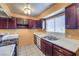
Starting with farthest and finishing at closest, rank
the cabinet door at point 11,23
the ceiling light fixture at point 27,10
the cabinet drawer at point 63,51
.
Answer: the cabinet door at point 11,23
the ceiling light fixture at point 27,10
the cabinet drawer at point 63,51

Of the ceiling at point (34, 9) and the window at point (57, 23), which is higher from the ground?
the ceiling at point (34, 9)

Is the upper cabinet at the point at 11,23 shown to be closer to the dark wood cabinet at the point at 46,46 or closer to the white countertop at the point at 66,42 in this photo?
the white countertop at the point at 66,42

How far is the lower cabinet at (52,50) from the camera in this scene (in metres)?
1.42

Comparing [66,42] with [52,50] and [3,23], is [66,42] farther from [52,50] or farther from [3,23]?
[3,23]

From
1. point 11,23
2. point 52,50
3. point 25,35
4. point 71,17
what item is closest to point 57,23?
point 71,17

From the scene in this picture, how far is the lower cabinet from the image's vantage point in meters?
1.42

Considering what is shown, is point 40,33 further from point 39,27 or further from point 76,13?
point 76,13

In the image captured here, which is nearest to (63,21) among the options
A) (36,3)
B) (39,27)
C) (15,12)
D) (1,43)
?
(39,27)

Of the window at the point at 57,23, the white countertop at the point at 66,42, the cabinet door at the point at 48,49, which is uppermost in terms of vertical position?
the window at the point at 57,23

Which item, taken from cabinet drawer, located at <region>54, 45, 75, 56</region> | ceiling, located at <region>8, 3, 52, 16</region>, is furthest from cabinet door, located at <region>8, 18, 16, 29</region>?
cabinet drawer, located at <region>54, 45, 75, 56</region>

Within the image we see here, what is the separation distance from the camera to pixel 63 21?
1.66m

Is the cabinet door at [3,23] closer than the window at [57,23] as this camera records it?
Yes

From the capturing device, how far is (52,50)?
1.62 meters

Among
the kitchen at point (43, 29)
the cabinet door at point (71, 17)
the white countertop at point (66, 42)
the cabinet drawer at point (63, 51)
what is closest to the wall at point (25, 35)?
the kitchen at point (43, 29)
